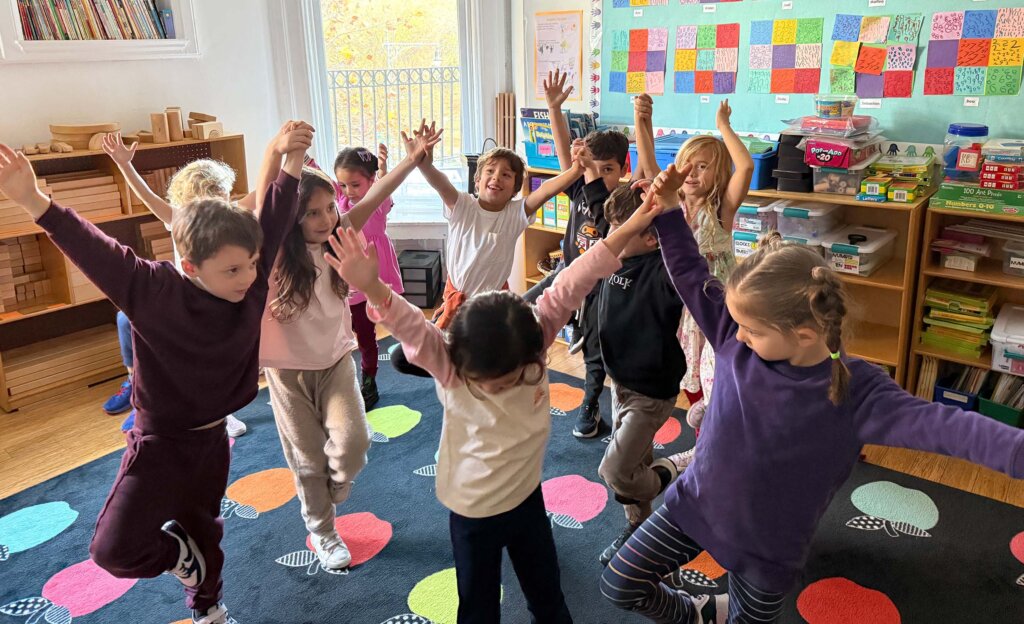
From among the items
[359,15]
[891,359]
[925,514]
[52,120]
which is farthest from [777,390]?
[359,15]

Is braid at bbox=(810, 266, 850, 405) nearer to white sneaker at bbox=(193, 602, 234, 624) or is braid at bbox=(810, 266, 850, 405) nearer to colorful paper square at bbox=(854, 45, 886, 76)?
white sneaker at bbox=(193, 602, 234, 624)

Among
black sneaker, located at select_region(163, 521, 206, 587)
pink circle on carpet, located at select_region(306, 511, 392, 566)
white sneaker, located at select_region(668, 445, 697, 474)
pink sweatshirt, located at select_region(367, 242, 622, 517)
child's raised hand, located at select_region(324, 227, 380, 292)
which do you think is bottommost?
pink circle on carpet, located at select_region(306, 511, 392, 566)

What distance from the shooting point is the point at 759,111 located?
3.55m

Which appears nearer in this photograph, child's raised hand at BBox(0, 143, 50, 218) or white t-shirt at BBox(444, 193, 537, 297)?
child's raised hand at BBox(0, 143, 50, 218)

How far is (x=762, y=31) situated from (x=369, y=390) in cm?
235

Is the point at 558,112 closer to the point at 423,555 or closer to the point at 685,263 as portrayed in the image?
the point at 685,263

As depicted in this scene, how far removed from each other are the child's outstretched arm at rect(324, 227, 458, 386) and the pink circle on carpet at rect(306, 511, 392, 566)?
3.44 feet

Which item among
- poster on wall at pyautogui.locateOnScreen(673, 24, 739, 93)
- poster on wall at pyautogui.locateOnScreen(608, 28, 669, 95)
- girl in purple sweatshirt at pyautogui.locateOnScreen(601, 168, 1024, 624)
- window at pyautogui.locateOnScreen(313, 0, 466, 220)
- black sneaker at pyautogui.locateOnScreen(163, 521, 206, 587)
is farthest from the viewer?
window at pyautogui.locateOnScreen(313, 0, 466, 220)

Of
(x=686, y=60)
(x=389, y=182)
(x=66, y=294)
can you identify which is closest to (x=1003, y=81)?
(x=686, y=60)

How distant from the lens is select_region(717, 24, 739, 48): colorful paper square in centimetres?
354

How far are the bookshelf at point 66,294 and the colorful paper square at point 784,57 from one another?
8.52 feet

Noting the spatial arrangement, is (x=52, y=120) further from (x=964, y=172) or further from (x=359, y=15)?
(x=964, y=172)

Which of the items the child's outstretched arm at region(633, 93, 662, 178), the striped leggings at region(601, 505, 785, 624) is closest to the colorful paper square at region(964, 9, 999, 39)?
the child's outstretched arm at region(633, 93, 662, 178)

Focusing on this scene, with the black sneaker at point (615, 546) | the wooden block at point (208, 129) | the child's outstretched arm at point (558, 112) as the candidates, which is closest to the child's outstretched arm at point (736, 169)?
the child's outstretched arm at point (558, 112)
